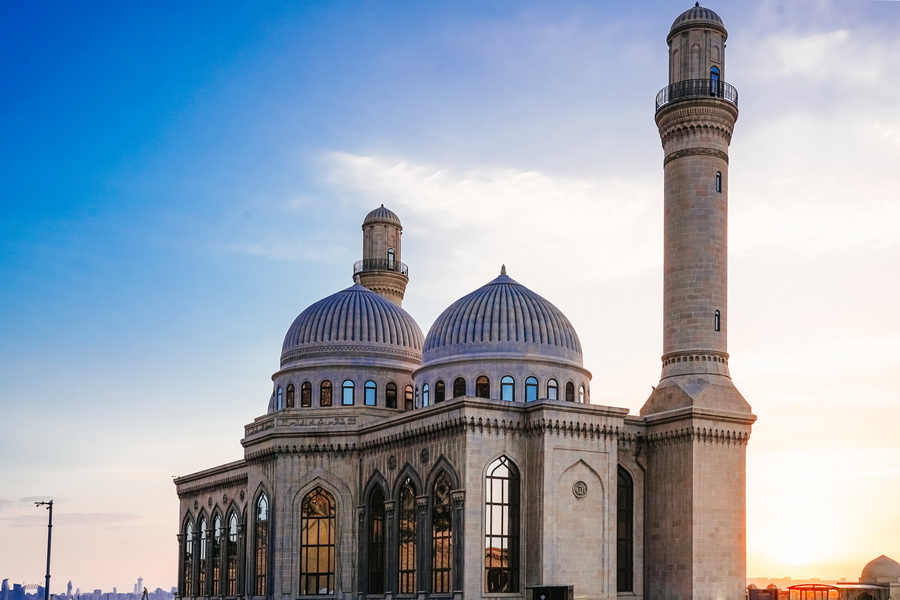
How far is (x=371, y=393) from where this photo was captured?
58062 millimetres

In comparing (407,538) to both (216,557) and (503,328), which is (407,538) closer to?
(503,328)

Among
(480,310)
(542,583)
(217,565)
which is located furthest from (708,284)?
(217,565)

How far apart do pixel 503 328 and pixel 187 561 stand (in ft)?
96.9

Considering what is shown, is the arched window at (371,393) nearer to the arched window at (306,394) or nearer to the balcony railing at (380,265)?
the arched window at (306,394)

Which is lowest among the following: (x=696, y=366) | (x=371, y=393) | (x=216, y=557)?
(x=216, y=557)

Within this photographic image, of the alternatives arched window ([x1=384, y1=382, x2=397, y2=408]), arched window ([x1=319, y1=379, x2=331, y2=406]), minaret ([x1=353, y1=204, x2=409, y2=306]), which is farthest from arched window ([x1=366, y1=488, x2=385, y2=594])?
minaret ([x1=353, y1=204, x2=409, y2=306])

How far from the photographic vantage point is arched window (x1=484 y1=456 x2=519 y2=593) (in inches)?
1837

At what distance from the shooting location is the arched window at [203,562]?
67.2 meters

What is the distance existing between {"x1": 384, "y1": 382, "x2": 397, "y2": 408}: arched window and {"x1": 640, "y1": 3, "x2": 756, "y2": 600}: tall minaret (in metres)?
12.7

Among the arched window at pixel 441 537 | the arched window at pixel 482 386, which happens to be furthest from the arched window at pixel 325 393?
Answer: the arched window at pixel 441 537

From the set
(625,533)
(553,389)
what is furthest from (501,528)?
(553,389)

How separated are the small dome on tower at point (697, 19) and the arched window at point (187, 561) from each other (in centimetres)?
4025

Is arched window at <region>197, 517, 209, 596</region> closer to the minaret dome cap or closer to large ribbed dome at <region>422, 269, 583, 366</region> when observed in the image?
large ribbed dome at <region>422, 269, 583, 366</region>

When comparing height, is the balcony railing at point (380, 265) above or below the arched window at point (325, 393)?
above
